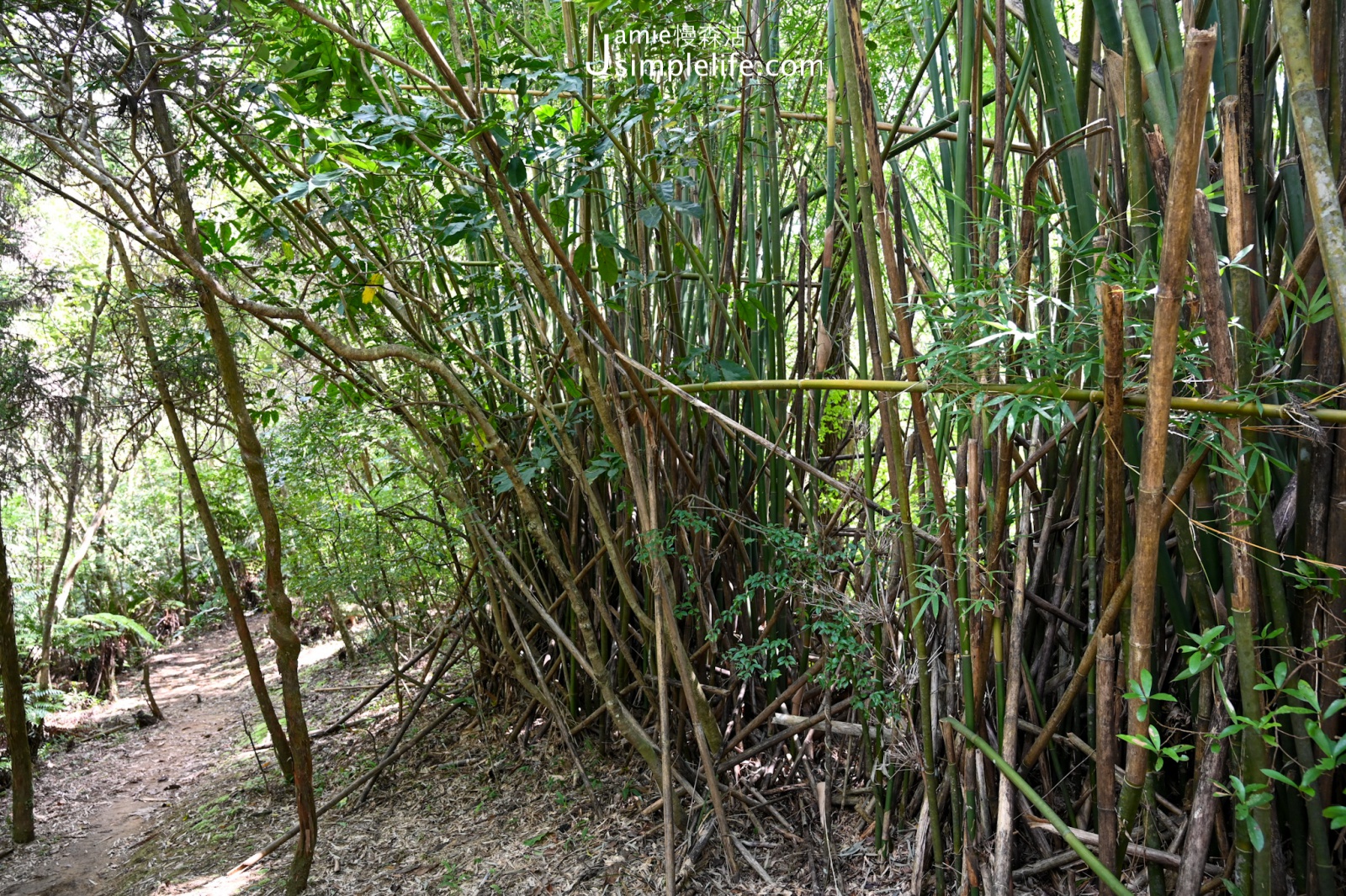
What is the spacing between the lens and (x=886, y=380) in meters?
1.22

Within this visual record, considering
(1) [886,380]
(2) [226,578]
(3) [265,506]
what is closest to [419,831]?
(2) [226,578]

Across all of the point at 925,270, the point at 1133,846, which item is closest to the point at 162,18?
the point at 925,270

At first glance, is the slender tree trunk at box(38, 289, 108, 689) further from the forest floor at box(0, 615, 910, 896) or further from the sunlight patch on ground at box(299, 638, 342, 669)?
the sunlight patch on ground at box(299, 638, 342, 669)

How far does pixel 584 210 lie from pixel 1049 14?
1.20 metres

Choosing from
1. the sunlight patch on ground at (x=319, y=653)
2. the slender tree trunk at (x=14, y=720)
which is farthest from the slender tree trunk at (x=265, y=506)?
the sunlight patch on ground at (x=319, y=653)

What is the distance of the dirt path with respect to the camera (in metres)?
3.49

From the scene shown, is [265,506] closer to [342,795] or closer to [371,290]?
[371,290]

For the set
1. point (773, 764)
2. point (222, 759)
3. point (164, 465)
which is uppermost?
point (164, 465)

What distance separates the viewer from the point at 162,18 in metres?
2.23

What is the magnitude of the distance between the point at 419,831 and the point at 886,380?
2.32 m

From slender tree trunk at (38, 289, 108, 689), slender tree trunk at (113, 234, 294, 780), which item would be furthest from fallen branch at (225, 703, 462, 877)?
slender tree trunk at (38, 289, 108, 689)

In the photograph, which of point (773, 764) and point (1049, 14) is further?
point (773, 764)

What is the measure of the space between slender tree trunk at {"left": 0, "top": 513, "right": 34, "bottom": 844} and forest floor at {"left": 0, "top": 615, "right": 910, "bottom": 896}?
4.9 inches

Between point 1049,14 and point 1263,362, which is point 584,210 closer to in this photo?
point 1049,14
